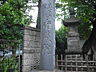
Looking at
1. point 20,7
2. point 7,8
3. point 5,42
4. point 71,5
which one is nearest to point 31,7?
point 20,7

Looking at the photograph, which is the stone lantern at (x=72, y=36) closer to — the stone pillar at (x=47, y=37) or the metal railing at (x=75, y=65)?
the metal railing at (x=75, y=65)

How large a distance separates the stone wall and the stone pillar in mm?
855

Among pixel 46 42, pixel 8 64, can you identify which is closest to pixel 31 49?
pixel 46 42

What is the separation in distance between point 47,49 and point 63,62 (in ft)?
8.68

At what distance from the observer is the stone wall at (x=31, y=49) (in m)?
8.62

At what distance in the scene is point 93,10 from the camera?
12.7 metres

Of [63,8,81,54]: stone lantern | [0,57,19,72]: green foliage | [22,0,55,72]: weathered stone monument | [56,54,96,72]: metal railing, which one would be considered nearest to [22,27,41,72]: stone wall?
[22,0,55,72]: weathered stone monument

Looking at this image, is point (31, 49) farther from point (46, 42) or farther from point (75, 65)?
point (75, 65)

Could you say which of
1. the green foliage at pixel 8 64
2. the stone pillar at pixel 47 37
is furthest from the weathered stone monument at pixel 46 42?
the green foliage at pixel 8 64

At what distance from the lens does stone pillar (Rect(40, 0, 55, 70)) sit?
8070mm

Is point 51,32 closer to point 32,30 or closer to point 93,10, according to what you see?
point 32,30

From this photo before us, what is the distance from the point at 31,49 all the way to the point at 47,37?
121 centimetres

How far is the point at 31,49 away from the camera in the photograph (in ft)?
29.2

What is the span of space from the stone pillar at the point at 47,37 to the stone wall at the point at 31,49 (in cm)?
86
